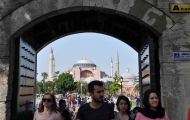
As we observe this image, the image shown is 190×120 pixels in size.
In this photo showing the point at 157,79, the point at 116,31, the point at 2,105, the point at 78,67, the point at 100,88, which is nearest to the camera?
the point at 100,88

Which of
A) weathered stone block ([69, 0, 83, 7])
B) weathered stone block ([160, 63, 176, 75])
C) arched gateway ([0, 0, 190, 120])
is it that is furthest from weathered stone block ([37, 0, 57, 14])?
weathered stone block ([160, 63, 176, 75])

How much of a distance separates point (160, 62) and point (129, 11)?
4.30ft

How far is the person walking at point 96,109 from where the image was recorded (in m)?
3.61

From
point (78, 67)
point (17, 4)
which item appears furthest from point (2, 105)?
point (78, 67)

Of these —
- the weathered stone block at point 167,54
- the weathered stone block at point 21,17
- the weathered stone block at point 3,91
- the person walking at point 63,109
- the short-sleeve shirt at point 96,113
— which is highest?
the weathered stone block at point 21,17

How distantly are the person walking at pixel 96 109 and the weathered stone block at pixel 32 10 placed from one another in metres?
3.22

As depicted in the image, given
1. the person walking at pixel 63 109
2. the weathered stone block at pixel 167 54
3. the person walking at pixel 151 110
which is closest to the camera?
the person walking at pixel 151 110

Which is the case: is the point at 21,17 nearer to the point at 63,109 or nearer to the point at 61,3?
the point at 61,3

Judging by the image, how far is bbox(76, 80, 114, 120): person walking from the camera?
11.8 ft

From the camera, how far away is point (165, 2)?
6441mm

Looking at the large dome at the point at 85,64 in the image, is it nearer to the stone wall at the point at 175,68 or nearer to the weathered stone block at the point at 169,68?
the stone wall at the point at 175,68

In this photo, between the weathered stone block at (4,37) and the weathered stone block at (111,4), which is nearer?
the weathered stone block at (4,37)

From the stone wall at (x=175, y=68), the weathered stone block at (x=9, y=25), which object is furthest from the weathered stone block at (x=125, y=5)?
the weathered stone block at (x=9, y=25)

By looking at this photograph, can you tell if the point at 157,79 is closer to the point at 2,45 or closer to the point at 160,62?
the point at 160,62
